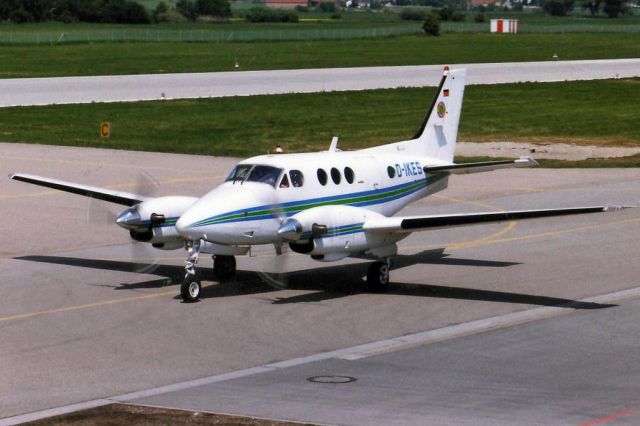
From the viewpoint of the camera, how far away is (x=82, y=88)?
260 ft

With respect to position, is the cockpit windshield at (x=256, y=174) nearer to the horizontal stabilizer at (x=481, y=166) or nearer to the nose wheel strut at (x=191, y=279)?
the nose wheel strut at (x=191, y=279)

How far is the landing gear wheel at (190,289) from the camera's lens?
85.9 ft

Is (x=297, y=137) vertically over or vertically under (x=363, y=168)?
under

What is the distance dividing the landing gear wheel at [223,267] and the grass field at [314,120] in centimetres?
2319

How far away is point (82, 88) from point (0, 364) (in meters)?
59.7

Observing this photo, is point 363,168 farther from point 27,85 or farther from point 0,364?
point 27,85

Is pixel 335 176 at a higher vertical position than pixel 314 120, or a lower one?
higher

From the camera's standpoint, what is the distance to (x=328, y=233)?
26.0 m

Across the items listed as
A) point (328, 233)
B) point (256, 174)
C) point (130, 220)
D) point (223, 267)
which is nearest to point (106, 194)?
point (130, 220)

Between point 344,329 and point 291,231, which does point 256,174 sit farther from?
point 344,329

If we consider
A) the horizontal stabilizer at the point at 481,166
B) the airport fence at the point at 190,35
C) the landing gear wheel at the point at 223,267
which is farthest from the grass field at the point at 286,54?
the landing gear wheel at the point at 223,267

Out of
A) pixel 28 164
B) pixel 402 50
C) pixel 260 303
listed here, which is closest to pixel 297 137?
pixel 28 164

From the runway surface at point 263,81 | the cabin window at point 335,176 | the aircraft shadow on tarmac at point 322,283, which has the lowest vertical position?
the runway surface at point 263,81

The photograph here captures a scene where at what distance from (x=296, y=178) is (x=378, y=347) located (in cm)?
583
